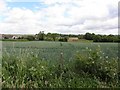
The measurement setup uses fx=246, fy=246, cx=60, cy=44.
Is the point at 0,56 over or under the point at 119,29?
under

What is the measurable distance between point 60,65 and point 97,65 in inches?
32.1

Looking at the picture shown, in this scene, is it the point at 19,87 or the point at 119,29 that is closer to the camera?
the point at 19,87

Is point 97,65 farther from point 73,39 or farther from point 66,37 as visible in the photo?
point 66,37

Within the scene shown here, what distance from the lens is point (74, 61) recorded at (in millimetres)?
5527

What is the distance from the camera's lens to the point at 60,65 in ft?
18.0

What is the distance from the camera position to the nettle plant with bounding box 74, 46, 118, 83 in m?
5.23

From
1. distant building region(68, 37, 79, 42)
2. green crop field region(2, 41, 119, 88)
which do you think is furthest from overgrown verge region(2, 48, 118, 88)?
distant building region(68, 37, 79, 42)

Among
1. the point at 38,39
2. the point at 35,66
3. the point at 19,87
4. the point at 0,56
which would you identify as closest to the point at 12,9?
the point at 38,39

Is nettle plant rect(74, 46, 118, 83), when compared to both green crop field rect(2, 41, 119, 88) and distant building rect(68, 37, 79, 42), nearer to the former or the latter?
green crop field rect(2, 41, 119, 88)

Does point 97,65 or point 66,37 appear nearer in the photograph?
point 97,65

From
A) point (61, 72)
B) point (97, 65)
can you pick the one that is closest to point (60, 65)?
point (61, 72)

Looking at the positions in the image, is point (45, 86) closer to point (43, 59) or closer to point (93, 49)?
point (43, 59)

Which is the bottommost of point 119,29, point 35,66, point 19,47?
point 35,66

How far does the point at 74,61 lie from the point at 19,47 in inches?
53.7
